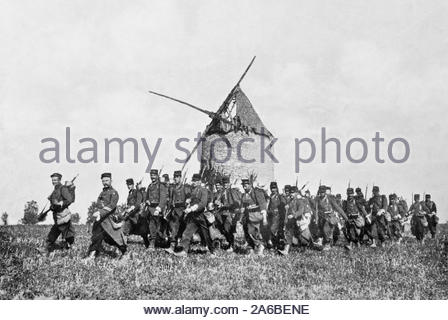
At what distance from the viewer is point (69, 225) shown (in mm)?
10906

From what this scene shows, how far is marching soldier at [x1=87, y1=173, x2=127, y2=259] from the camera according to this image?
961 centimetres

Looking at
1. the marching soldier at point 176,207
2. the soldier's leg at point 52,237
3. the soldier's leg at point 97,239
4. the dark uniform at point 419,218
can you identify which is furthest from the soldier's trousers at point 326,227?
the soldier's leg at point 52,237

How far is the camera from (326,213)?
12.6 m

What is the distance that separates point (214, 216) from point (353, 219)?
399 centimetres

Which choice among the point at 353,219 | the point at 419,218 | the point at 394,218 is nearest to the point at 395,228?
the point at 394,218

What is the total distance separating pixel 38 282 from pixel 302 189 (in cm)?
767

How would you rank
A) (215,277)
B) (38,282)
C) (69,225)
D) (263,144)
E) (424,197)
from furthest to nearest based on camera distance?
(263,144) → (424,197) → (69,225) → (215,277) → (38,282)

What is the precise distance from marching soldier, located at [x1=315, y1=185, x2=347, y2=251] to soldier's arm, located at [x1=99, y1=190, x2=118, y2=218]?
5.46 metres

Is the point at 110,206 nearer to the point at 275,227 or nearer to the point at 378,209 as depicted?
the point at 275,227

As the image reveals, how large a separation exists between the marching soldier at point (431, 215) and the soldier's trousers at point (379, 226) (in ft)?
9.62

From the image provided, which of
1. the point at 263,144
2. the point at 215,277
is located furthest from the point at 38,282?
the point at 263,144
